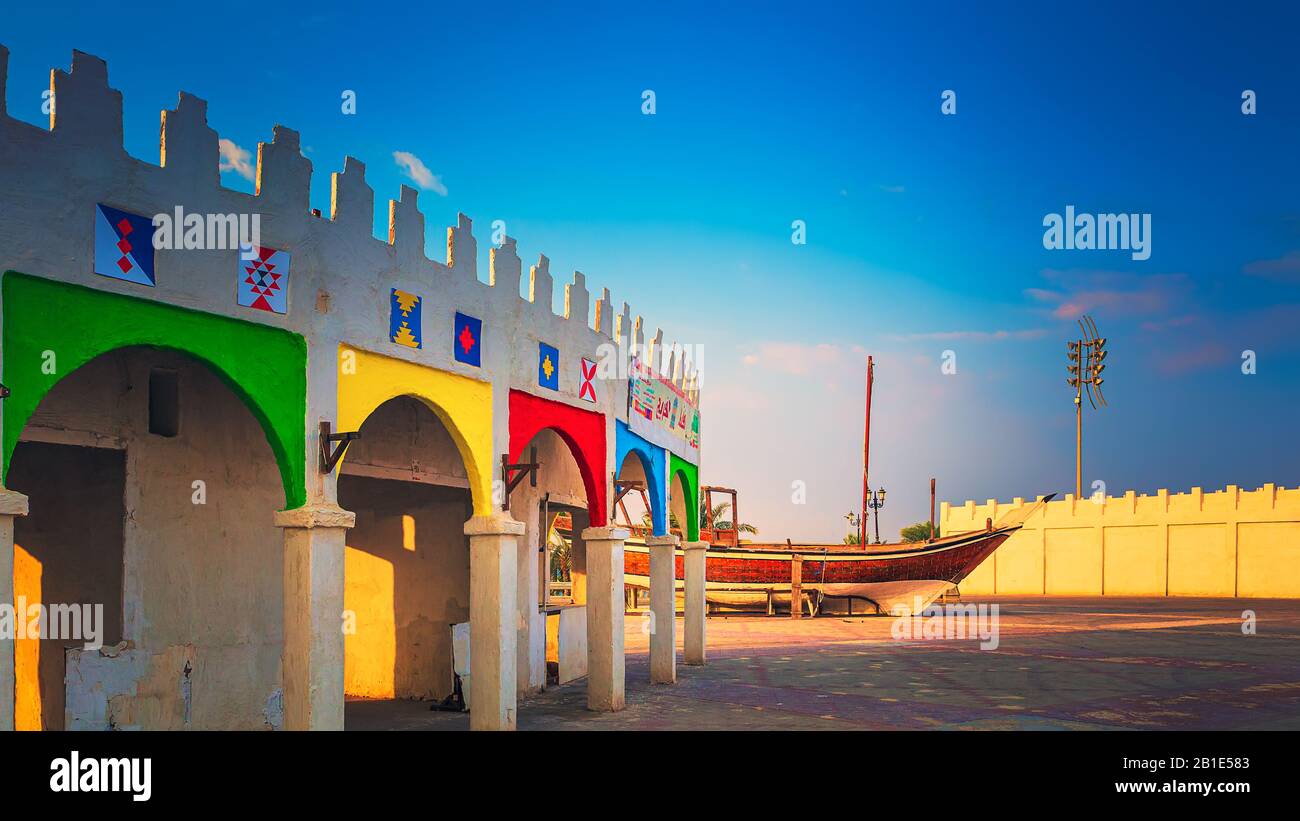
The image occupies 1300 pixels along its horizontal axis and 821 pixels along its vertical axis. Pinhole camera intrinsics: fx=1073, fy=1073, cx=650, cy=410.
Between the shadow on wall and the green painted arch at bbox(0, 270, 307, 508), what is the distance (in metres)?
6.30

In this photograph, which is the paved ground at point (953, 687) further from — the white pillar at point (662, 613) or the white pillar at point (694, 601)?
the white pillar at point (694, 601)

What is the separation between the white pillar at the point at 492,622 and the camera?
11.1 metres

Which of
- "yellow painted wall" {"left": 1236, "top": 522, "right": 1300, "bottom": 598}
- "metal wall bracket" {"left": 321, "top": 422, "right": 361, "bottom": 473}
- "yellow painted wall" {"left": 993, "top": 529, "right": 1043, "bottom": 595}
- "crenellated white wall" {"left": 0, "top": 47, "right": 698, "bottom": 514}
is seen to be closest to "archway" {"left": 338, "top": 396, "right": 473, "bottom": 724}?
"crenellated white wall" {"left": 0, "top": 47, "right": 698, "bottom": 514}

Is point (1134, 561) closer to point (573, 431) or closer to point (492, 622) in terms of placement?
point (573, 431)

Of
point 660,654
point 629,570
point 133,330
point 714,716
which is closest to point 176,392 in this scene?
point 133,330

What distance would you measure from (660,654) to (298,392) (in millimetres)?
8617

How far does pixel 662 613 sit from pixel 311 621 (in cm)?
826

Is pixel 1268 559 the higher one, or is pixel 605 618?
pixel 605 618

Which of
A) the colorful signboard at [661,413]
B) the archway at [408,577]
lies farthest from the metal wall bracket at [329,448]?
the colorful signboard at [661,413]

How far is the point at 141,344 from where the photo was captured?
26.4 feet

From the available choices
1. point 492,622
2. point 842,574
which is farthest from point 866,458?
point 492,622

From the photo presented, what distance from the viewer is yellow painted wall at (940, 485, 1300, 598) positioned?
158ft

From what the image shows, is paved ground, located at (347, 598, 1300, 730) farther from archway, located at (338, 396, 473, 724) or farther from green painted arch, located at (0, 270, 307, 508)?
green painted arch, located at (0, 270, 307, 508)
